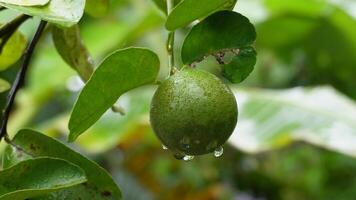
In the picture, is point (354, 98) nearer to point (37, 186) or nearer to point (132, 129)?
point (132, 129)

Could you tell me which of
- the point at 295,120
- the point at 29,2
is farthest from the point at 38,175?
the point at 295,120

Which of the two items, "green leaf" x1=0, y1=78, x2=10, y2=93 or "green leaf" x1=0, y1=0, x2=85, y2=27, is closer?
"green leaf" x1=0, y1=0, x2=85, y2=27

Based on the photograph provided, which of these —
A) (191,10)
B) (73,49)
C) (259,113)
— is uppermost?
(191,10)

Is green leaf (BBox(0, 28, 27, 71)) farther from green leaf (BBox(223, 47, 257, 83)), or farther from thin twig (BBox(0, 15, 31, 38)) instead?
green leaf (BBox(223, 47, 257, 83))

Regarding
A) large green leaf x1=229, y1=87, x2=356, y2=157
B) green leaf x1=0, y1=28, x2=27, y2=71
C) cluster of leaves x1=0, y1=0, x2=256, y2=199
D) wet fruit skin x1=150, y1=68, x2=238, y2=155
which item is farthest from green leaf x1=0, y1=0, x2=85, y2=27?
large green leaf x1=229, y1=87, x2=356, y2=157

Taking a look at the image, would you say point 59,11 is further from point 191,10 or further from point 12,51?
point 12,51

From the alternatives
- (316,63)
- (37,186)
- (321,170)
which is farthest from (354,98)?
(37,186)

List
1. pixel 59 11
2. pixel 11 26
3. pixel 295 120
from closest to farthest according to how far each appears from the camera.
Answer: pixel 59 11
pixel 11 26
pixel 295 120
